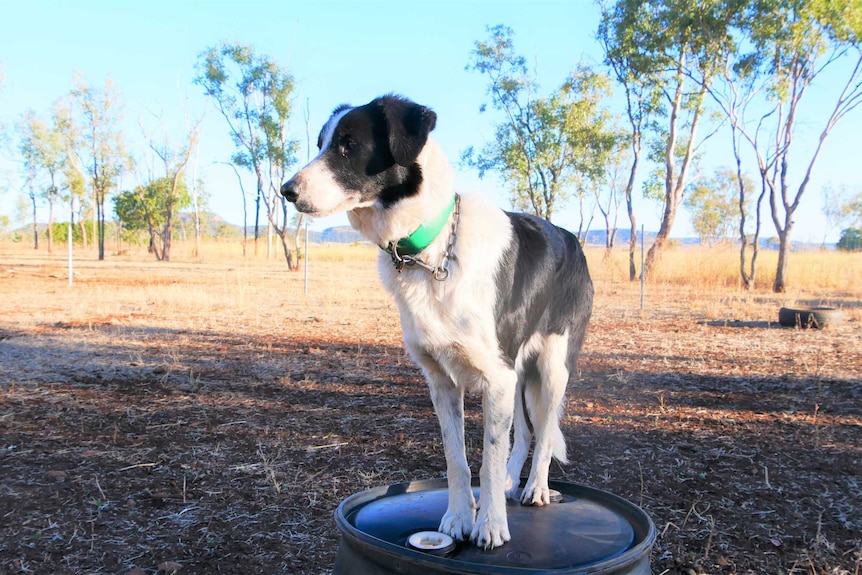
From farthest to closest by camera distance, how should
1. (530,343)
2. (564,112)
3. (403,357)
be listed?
(564,112)
(403,357)
(530,343)

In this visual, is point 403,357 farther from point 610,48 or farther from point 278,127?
point 278,127

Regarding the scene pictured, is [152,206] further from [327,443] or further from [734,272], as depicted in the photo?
[327,443]

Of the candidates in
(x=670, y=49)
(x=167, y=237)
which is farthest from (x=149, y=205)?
(x=670, y=49)

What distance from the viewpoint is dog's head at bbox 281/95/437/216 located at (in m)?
2.02

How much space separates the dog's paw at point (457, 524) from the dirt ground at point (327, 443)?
83 centimetres

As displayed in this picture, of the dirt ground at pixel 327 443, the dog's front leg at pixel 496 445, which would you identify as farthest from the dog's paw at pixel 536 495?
the dirt ground at pixel 327 443

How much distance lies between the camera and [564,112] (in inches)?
841

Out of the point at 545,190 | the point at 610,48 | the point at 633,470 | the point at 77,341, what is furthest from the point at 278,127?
the point at 633,470

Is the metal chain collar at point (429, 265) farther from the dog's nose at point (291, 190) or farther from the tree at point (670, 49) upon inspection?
the tree at point (670, 49)

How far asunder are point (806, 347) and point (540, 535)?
6.70 meters

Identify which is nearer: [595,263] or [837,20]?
[837,20]

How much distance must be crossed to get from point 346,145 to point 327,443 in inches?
97.2

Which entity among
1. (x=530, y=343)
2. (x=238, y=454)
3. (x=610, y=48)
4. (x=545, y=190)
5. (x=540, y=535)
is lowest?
(x=238, y=454)

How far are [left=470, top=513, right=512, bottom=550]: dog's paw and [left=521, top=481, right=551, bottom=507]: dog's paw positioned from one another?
41cm
